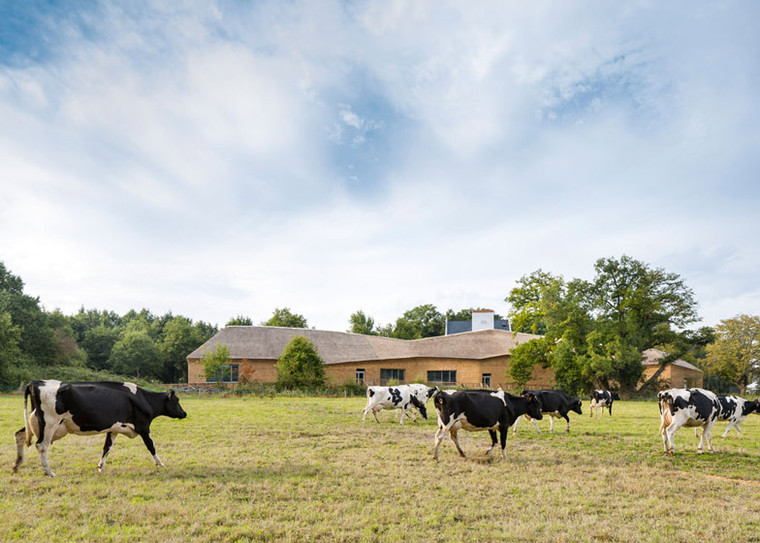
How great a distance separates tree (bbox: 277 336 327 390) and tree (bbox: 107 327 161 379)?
27.0m

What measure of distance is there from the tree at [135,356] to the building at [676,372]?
52734 mm

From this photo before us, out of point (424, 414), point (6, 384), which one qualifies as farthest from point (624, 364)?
point (6, 384)

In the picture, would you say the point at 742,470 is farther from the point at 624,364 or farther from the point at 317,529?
the point at 624,364

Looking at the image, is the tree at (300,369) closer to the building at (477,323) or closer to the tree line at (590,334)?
the tree line at (590,334)

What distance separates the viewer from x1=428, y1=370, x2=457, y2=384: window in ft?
156

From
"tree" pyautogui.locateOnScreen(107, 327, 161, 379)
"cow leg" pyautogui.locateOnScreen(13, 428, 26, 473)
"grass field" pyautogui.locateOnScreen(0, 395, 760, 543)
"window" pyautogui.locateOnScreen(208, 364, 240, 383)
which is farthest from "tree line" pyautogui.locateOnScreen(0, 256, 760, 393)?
"cow leg" pyautogui.locateOnScreen(13, 428, 26, 473)

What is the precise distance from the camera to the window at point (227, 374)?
4444 cm

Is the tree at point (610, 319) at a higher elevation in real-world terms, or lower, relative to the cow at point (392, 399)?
higher

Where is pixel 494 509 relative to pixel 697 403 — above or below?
below

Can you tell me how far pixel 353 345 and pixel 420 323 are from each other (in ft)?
81.6

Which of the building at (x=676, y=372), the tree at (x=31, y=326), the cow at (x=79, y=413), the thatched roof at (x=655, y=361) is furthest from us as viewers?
the building at (x=676, y=372)

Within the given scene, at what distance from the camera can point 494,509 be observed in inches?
255

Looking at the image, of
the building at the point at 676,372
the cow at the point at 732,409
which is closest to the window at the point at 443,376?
the building at the point at 676,372

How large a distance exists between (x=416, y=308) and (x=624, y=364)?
134 ft
